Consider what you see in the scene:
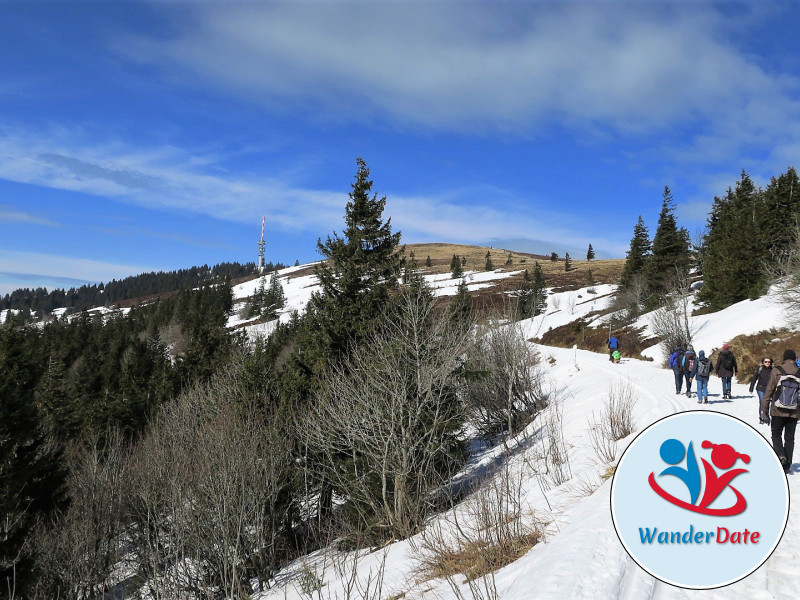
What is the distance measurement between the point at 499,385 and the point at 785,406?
1517cm

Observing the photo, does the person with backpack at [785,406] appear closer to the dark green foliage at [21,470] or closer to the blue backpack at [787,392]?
the blue backpack at [787,392]

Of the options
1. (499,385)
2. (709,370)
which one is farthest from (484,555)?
(499,385)

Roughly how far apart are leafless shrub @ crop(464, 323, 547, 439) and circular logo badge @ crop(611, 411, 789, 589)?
59.9 feet

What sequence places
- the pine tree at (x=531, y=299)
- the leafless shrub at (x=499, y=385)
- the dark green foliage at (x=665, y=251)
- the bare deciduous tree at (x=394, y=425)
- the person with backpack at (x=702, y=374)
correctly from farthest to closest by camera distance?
the pine tree at (x=531, y=299), the dark green foliage at (x=665, y=251), the leafless shrub at (x=499, y=385), the person with backpack at (x=702, y=374), the bare deciduous tree at (x=394, y=425)

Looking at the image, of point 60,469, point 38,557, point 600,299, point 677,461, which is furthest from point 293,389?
point 600,299

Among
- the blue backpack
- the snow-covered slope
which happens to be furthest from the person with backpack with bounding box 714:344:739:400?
the blue backpack

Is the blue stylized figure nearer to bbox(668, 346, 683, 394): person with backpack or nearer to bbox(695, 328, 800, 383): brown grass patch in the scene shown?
bbox(668, 346, 683, 394): person with backpack

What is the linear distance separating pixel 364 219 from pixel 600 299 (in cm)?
6281

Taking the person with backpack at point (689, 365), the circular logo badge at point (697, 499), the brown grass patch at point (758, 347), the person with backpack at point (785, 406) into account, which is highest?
the circular logo badge at point (697, 499)

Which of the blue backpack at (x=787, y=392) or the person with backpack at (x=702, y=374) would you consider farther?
the person with backpack at (x=702, y=374)

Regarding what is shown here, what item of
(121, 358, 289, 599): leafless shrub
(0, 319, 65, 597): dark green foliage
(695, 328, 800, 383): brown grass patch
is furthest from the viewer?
(695, 328, 800, 383): brown grass patch

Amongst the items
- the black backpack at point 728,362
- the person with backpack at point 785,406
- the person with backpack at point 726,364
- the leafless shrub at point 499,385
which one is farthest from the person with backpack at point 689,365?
the person with backpack at point 785,406

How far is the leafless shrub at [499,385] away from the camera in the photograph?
72.1 ft

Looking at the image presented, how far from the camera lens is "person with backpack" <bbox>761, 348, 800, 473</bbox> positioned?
732 centimetres
